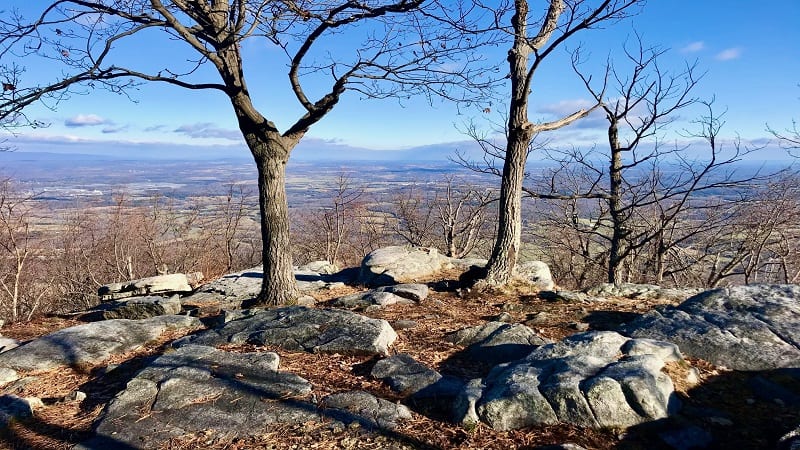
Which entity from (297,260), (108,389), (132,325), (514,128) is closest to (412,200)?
(297,260)

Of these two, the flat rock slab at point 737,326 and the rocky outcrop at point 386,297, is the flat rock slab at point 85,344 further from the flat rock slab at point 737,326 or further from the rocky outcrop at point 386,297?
the flat rock slab at point 737,326

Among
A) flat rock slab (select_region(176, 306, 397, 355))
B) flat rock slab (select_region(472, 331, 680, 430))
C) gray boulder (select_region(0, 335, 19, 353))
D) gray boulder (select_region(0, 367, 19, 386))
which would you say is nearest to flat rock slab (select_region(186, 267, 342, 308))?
flat rock slab (select_region(176, 306, 397, 355))

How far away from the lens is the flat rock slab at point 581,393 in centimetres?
363

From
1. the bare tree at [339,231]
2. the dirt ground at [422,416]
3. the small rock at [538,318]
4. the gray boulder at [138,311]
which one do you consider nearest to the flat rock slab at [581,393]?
the dirt ground at [422,416]

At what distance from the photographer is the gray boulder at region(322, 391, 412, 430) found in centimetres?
385

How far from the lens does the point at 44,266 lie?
22656 millimetres

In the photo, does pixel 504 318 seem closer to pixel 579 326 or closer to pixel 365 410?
pixel 579 326

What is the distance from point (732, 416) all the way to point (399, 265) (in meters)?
7.68

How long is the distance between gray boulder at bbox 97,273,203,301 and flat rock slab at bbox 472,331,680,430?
9.58m

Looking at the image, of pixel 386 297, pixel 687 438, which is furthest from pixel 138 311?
pixel 687 438

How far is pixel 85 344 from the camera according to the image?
6.23m

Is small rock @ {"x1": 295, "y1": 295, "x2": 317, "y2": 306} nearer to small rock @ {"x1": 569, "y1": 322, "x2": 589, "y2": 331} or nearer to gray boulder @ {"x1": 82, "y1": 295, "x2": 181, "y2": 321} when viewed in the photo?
gray boulder @ {"x1": 82, "y1": 295, "x2": 181, "y2": 321}

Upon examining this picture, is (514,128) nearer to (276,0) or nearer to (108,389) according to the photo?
(276,0)

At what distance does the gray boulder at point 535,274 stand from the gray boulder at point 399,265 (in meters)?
2.38
